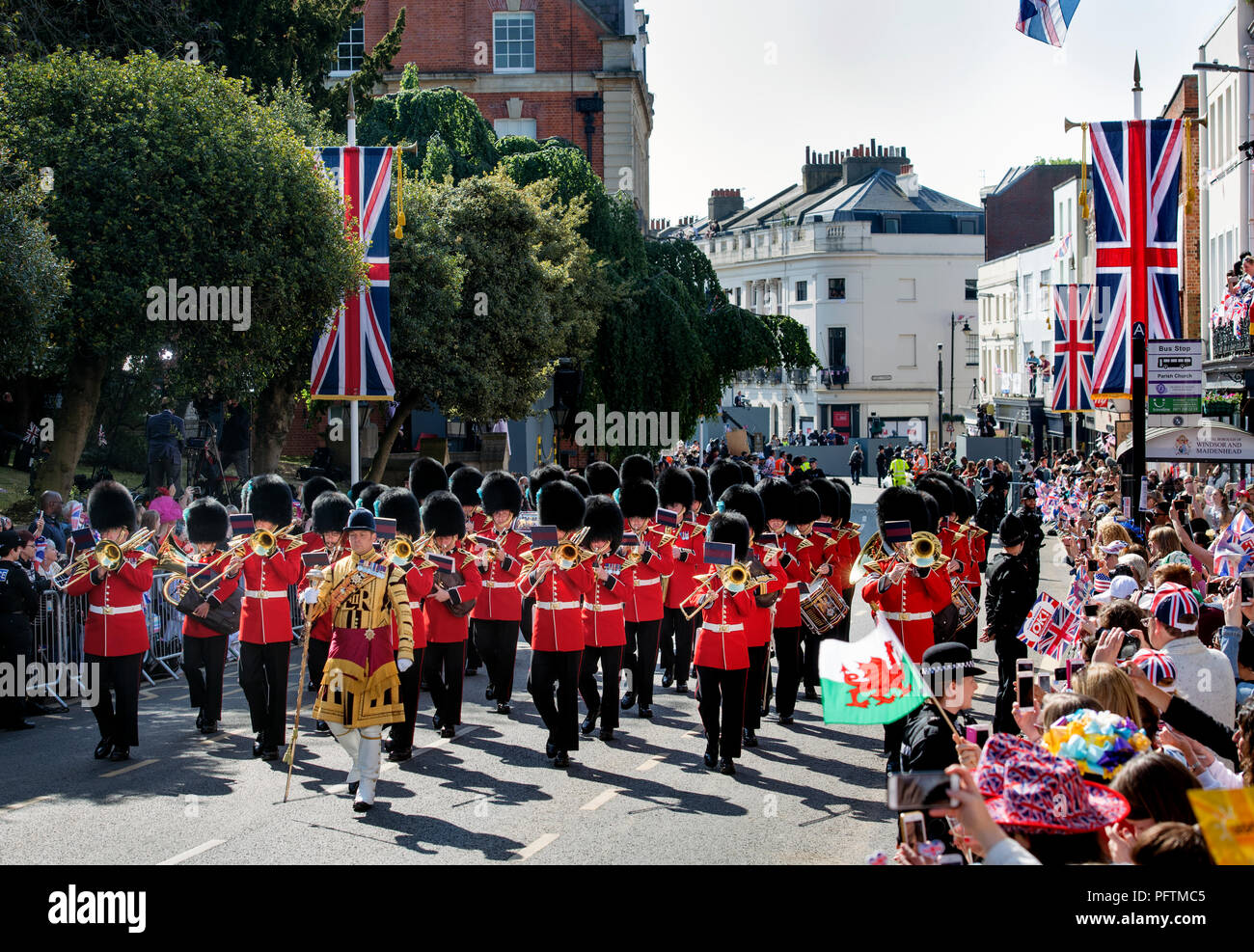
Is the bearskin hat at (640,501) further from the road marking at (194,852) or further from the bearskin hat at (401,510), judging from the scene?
the road marking at (194,852)

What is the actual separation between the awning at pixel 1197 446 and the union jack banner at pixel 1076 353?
10373 millimetres

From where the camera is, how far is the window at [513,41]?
134 feet

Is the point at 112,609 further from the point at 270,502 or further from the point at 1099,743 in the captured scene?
the point at 1099,743

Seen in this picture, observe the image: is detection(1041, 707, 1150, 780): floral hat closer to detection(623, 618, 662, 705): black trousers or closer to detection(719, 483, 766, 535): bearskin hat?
detection(719, 483, 766, 535): bearskin hat

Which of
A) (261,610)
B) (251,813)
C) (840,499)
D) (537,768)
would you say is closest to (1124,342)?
(840,499)

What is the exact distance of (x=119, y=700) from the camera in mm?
9172

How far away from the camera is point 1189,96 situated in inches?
1139

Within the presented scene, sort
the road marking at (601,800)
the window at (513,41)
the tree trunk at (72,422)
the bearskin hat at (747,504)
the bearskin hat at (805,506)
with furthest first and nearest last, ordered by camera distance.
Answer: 1. the window at (513,41)
2. the tree trunk at (72,422)
3. the bearskin hat at (805,506)
4. the bearskin hat at (747,504)
5. the road marking at (601,800)

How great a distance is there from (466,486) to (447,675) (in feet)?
9.25

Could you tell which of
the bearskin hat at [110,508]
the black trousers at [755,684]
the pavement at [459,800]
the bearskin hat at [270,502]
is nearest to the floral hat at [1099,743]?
the pavement at [459,800]

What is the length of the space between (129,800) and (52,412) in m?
16.4

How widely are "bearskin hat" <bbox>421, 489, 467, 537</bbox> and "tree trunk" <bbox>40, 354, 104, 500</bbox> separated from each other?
292 inches

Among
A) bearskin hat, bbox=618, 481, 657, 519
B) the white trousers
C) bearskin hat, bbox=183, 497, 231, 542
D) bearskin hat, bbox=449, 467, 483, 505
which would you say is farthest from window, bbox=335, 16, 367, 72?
the white trousers

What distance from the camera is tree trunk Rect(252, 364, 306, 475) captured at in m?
20.0
